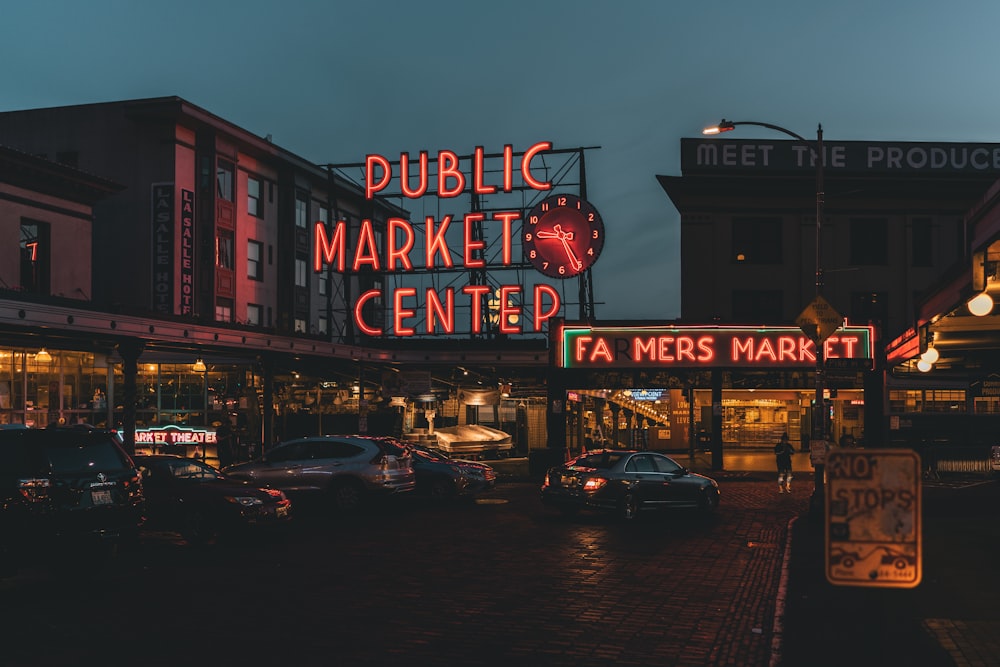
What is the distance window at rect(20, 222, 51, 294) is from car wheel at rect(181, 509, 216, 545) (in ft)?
74.3

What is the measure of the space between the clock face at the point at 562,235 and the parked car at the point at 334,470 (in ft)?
76.1

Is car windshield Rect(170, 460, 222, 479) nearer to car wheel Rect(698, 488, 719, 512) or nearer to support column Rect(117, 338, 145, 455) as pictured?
support column Rect(117, 338, 145, 455)

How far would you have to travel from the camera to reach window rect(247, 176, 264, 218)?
5162 centimetres

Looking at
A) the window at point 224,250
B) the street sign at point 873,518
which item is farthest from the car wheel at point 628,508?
the window at point 224,250

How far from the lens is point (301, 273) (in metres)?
56.8

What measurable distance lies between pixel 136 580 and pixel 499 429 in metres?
34.0

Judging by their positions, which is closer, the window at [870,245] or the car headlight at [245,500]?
the car headlight at [245,500]

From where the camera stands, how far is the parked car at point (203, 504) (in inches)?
671

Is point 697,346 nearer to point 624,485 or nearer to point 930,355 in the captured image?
point 930,355

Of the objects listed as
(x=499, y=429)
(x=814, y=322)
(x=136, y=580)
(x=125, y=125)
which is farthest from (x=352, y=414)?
(x=136, y=580)

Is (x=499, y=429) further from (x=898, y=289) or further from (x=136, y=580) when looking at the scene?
(x=136, y=580)

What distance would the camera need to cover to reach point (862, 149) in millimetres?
50688

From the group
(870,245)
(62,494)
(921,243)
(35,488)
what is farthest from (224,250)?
(35,488)

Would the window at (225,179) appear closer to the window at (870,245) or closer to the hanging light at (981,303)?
the window at (870,245)
